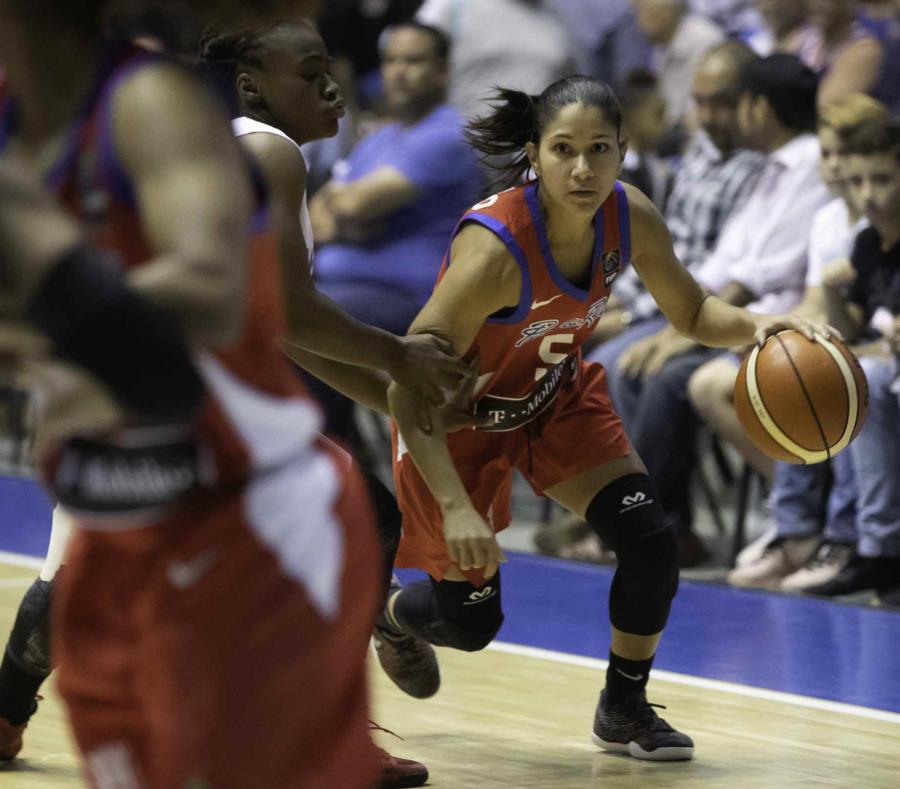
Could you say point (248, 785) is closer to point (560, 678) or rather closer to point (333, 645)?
point (333, 645)

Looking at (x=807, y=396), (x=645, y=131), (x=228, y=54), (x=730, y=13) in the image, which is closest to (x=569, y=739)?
(x=807, y=396)

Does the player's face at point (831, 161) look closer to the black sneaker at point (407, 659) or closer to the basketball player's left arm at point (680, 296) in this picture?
the basketball player's left arm at point (680, 296)

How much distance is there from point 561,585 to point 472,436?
2.32 m

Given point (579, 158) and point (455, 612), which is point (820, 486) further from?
point (579, 158)

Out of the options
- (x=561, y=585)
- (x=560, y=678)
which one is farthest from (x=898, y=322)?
(x=560, y=678)

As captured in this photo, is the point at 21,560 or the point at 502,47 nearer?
the point at 21,560

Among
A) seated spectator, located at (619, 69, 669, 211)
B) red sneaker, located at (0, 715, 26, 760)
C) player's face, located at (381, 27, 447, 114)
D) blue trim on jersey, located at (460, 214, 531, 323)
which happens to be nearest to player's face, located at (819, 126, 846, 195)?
seated spectator, located at (619, 69, 669, 211)

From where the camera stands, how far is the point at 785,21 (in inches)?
320

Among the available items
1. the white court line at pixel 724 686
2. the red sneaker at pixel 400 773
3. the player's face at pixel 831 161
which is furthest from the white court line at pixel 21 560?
the player's face at pixel 831 161

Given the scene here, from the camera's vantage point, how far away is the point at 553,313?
12.7 feet

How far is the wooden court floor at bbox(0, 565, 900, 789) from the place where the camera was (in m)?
3.80

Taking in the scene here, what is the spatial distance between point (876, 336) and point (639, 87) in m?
2.16

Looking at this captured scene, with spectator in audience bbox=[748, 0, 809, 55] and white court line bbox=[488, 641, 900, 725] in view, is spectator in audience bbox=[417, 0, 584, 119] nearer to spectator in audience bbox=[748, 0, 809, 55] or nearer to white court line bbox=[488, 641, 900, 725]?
spectator in audience bbox=[748, 0, 809, 55]

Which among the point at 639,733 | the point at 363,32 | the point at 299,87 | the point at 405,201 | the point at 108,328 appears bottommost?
the point at 639,733
